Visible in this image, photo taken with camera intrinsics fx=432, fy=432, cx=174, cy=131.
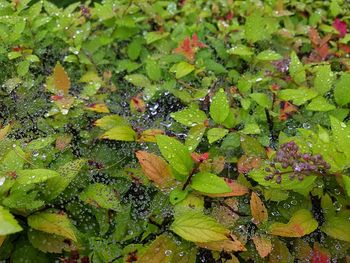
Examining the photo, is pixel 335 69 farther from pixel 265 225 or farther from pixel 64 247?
pixel 64 247

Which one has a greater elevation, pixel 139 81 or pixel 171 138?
pixel 171 138

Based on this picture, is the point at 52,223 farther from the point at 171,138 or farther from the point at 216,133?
the point at 216,133

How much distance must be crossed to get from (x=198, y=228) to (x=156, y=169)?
0.27 meters

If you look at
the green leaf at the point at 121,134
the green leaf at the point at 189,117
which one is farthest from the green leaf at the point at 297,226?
the green leaf at the point at 121,134

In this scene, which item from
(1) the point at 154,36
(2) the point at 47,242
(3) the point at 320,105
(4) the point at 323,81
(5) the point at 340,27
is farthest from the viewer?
(5) the point at 340,27

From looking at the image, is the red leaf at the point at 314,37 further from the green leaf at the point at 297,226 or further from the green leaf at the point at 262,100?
the green leaf at the point at 297,226

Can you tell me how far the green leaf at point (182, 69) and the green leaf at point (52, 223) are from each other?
948mm

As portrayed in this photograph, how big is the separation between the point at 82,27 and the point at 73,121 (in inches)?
35.7

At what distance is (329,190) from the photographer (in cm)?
150

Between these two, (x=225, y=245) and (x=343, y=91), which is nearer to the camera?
(x=225, y=245)

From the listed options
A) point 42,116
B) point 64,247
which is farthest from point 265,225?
point 42,116

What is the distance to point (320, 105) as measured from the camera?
1.77m

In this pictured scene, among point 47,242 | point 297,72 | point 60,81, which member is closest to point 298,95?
point 297,72

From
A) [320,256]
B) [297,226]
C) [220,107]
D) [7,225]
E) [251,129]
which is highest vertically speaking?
[7,225]
